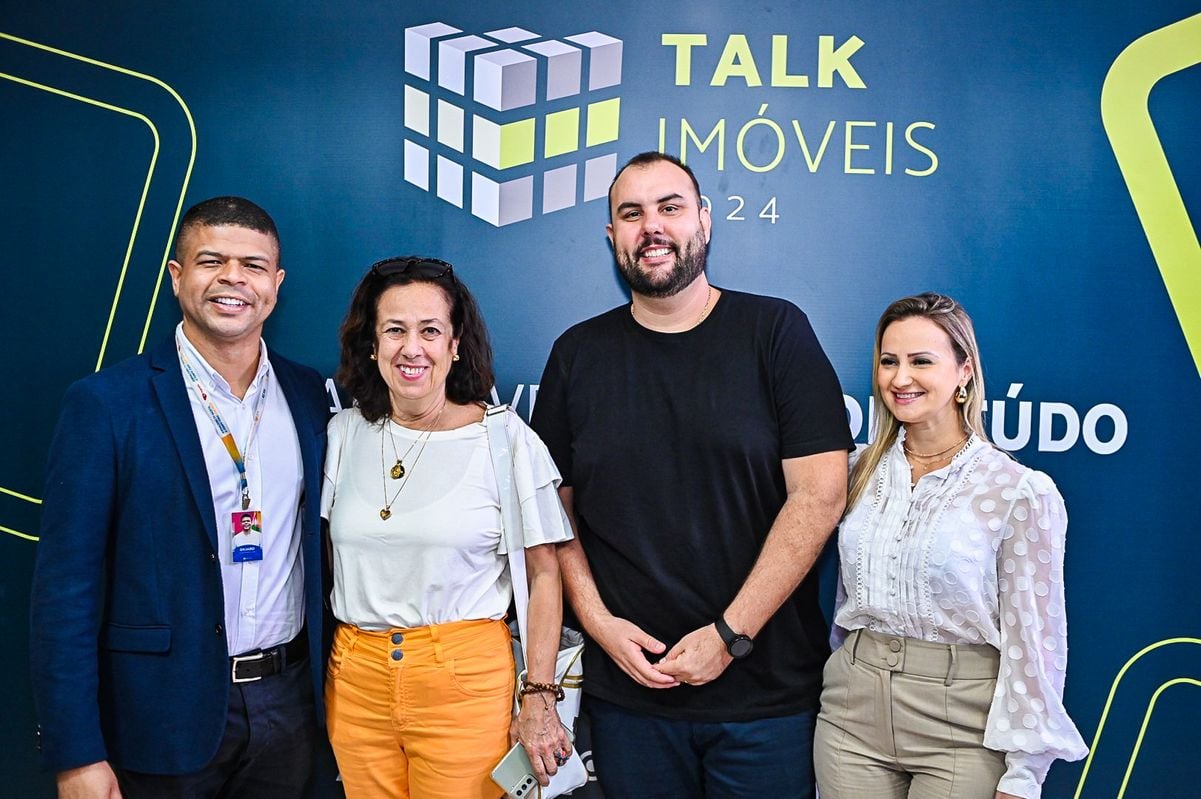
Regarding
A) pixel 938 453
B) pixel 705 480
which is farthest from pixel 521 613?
pixel 938 453

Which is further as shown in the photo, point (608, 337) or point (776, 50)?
point (776, 50)

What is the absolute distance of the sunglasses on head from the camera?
2365mm

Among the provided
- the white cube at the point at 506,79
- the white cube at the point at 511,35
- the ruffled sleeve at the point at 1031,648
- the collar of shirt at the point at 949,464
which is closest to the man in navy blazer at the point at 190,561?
the white cube at the point at 506,79

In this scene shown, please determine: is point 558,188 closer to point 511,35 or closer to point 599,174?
point 599,174

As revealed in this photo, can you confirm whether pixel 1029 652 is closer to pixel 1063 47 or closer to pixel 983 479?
pixel 983 479

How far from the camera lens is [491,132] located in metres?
2.78

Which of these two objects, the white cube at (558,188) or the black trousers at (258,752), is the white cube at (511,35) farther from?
the black trousers at (258,752)

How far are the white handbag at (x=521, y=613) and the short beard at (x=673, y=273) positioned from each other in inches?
18.3

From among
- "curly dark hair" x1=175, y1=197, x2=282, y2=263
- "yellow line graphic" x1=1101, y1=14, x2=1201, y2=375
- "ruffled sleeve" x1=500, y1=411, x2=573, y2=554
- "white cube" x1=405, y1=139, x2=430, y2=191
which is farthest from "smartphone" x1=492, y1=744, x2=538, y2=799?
"yellow line graphic" x1=1101, y1=14, x2=1201, y2=375

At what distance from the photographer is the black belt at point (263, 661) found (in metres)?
2.20

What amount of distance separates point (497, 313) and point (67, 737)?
153 cm

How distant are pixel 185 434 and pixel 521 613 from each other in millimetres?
894

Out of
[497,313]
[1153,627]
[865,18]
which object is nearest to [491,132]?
[497,313]

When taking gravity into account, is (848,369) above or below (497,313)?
below
